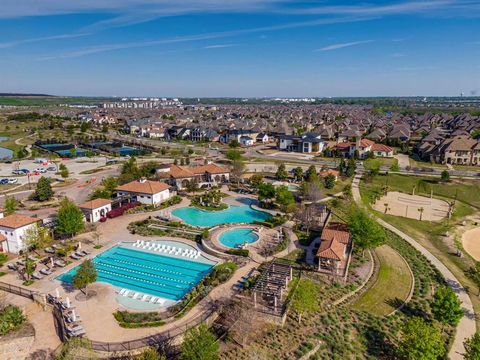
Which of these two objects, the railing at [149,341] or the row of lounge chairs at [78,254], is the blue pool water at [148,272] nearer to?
the row of lounge chairs at [78,254]

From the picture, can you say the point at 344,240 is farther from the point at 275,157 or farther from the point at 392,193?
the point at 275,157

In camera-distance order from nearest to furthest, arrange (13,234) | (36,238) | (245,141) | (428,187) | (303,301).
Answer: (303,301)
(36,238)
(13,234)
(428,187)
(245,141)

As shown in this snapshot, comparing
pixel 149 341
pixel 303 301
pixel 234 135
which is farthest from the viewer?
pixel 234 135

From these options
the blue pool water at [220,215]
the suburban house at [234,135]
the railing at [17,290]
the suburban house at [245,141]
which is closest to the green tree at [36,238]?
the railing at [17,290]

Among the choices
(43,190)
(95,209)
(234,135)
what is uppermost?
(234,135)

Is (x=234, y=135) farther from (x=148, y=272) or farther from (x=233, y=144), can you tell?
(x=148, y=272)

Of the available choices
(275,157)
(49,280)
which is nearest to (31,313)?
(49,280)

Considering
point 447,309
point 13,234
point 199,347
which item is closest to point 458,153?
point 447,309
